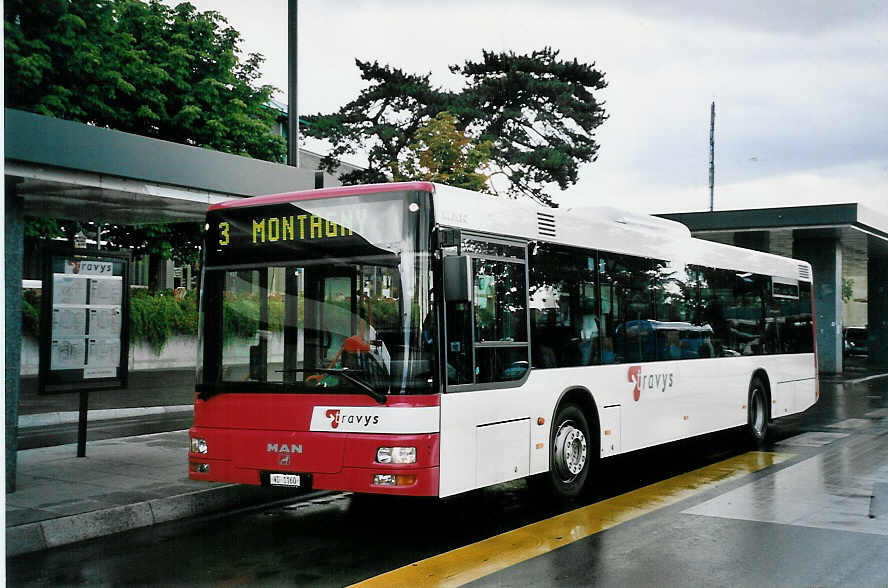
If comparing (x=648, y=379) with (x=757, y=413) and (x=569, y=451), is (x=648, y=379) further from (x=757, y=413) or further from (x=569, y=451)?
(x=757, y=413)

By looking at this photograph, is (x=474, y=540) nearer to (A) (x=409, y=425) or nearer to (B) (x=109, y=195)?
(A) (x=409, y=425)

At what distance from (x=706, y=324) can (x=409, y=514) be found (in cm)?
541

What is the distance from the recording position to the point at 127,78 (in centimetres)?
3150

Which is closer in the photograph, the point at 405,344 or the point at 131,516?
the point at 405,344

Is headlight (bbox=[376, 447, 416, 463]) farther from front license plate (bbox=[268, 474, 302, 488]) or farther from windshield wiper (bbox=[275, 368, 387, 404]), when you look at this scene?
front license plate (bbox=[268, 474, 302, 488])

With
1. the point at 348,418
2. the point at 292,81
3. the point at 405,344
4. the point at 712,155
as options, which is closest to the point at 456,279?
the point at 405,344

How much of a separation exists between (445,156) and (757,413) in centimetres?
2529

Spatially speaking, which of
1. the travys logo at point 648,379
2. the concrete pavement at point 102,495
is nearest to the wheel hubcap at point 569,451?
the travys logo at point 648,379

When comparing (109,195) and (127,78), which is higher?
(127,78)

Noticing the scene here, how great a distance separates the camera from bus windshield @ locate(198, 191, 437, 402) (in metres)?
6.90

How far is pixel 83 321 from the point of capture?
10.4 metres

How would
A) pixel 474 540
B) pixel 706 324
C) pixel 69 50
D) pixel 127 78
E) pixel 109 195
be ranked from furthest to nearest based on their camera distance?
pixel 127 78 < pixel 69 50 < pixel 706 324 < pixel 109 195 < pixel 474 540

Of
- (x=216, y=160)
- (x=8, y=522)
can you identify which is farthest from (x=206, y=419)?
(x=216, y=160)

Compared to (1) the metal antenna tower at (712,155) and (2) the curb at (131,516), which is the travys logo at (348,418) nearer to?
(2) the curb at (131,516)
